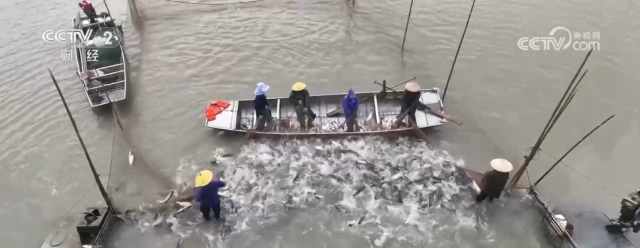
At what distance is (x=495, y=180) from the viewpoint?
10.9m

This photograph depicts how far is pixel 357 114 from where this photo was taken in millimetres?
14047

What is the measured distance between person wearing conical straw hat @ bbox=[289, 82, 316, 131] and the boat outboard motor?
8696mm

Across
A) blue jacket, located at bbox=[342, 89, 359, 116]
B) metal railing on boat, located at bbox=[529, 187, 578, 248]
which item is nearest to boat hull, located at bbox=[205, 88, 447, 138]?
blue jacket, located at bbox=[342, 89, 359, 116]

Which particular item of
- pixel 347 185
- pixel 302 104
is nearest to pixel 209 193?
pixel 347 185

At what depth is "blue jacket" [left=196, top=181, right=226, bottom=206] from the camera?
10.4m

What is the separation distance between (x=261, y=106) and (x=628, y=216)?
10.3 m

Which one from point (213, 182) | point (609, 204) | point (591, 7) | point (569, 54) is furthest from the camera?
point (591, 7)

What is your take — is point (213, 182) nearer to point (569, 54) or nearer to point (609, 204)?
point (609, 204)

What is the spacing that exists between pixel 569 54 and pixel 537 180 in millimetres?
7224

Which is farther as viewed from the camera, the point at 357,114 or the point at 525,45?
the point at 525,45

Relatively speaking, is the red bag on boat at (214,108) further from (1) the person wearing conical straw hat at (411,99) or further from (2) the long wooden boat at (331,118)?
(1) the person wearing conical straw hat at (411,99)

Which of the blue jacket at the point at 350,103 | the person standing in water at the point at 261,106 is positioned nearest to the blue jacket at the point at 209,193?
the person standing in water at the point at 261,106

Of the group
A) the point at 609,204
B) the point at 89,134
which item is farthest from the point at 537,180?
the point at 89,134

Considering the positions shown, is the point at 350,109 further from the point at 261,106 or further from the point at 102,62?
the point at 102,62
